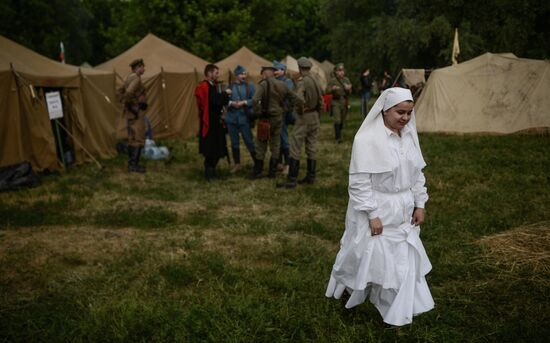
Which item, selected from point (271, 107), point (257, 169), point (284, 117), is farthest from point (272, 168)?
point (271, 107)

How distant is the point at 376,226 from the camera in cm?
322

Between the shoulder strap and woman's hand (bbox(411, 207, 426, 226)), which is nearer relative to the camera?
woman's hand (bbox(411, 207, 426, 226))

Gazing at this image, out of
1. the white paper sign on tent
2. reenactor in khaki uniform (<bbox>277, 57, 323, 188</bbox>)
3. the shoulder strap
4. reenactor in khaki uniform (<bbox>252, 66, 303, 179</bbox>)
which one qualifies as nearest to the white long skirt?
reenactor in khaki uniform (<bbox>277, 57, 323, 188</bbox>)

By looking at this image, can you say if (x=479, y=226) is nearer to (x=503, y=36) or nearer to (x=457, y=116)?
(x=457, y=116)

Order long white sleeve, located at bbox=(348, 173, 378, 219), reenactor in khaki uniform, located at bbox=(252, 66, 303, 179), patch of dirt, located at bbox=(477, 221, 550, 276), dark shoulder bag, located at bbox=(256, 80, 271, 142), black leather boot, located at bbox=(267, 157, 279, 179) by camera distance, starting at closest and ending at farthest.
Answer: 1. long white sleeve, located at bbox=(348, 173, 378, 219)
2. patch of dirt, located at bbox=(477, 221, 550, 276)
3. reenactor in khaki uniform, located at bbox=(252, 66, 303, 179)
4. dark shoulder bag, located at bbox=(256, 80, 271, 142)
5. black leather boot, located at bbox=(267, 157, 279, 179)

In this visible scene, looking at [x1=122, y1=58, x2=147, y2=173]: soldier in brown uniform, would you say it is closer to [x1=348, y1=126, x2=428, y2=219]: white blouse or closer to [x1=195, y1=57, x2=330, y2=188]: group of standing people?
[x1=195, y1=57, x2=330, y2=188]: group of standing people

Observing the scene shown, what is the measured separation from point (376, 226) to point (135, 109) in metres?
7.40

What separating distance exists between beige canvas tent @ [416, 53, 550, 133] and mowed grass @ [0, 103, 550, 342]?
459 centimetres

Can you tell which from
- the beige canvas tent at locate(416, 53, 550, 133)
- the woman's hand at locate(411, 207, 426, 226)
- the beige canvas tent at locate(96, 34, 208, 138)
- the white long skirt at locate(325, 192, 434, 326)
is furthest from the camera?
the beige canvas tent at locate(96, 34, 208, 138)

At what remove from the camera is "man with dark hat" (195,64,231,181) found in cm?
848

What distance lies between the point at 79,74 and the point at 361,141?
9235 millimetres

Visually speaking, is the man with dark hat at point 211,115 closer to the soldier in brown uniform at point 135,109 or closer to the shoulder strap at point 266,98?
the shoulder strap at point 266,98

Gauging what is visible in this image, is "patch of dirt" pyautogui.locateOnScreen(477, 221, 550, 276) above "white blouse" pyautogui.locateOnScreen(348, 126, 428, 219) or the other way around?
the other way around

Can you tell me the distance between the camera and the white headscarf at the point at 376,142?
3240 millimetres
